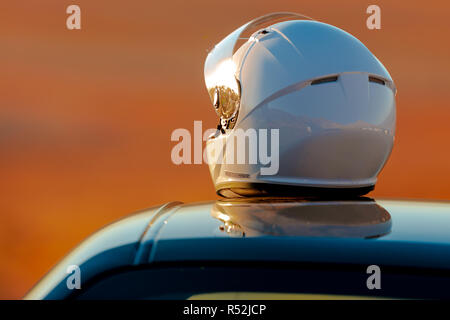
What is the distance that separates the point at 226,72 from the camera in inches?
128

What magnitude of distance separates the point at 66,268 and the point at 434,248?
102 cm

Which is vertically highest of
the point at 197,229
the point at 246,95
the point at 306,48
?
the point at 306,48

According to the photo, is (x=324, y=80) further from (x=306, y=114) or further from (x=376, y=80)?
(x=376, y=80)

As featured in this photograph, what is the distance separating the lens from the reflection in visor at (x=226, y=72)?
10.5ft

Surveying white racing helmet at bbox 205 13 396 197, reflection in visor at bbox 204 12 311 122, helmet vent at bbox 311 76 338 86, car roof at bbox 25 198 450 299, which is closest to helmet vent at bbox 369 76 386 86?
white racing helmet at bbox 205 13 396 197

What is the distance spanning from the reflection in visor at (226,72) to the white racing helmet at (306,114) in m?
0.01

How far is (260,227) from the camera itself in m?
1.55

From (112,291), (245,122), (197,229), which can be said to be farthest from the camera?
(245,122)

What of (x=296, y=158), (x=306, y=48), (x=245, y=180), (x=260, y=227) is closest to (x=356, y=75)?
(x=306, y=48)

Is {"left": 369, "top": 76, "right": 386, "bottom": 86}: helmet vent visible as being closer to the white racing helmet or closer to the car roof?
the white racing helmet

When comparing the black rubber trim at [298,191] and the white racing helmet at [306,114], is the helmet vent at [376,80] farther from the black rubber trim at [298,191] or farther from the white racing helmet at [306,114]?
the black rubber trim at [298,191]

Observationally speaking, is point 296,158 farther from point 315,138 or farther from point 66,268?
point 66,268

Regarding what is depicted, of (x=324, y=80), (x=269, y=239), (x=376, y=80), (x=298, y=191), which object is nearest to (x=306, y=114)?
(x=324, y=80)

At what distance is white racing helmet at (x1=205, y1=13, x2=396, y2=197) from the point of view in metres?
2.89
